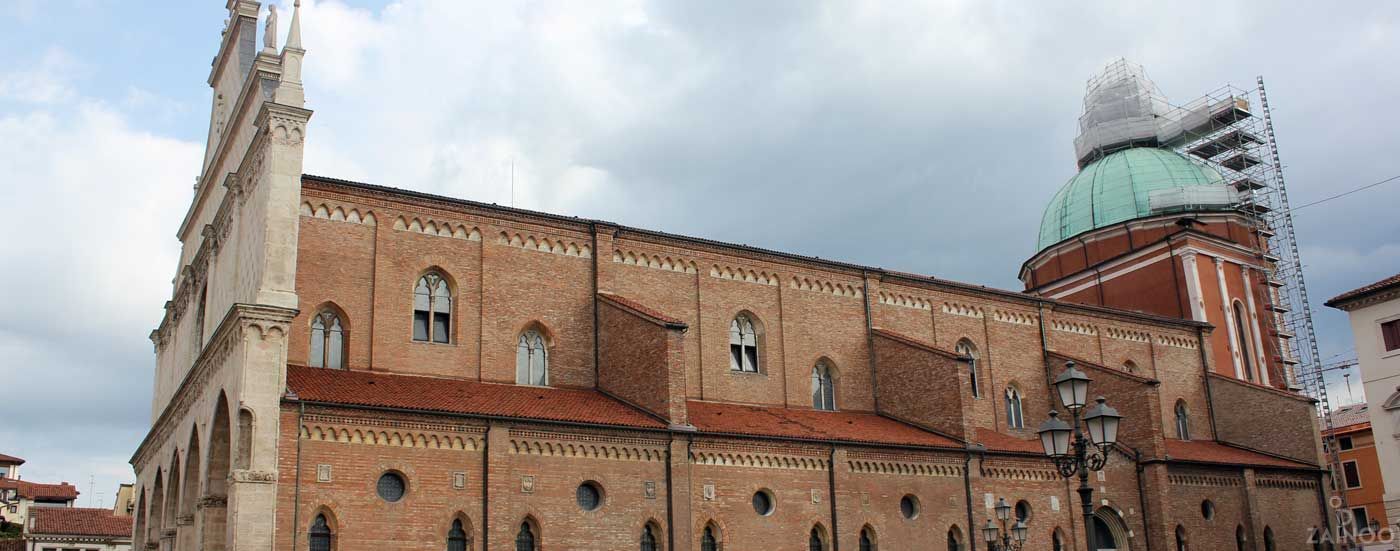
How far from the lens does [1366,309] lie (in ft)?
123

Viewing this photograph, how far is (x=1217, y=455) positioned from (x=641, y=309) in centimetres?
1894

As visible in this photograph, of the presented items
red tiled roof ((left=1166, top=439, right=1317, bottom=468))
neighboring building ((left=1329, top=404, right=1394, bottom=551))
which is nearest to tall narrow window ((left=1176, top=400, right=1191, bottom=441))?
red tiled roof ((left=1166, top=439, right=1317, bottom=468))

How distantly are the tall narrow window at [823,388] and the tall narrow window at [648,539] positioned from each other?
8.12 m

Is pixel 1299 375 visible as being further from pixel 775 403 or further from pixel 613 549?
pixel 613 549

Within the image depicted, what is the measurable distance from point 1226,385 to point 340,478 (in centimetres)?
2989

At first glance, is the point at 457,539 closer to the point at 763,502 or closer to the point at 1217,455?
the point at 763,502

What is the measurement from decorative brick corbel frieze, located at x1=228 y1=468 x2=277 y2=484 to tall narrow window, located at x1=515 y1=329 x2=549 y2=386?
743cm

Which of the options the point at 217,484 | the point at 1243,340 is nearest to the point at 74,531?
the point at 217,484

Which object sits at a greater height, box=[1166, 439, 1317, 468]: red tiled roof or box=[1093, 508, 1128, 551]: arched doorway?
box=[1166, 439, 1317, 468]: red tiled roof

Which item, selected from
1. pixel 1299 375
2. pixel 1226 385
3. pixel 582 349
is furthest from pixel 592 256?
pixel 1299 375

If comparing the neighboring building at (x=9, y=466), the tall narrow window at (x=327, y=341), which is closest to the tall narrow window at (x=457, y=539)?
the tall narrow window at (x=327, y=341)

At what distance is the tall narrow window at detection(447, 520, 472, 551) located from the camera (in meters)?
22.5

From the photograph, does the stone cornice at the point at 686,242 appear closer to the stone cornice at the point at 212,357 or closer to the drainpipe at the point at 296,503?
the stone cornice at the point at 212,357

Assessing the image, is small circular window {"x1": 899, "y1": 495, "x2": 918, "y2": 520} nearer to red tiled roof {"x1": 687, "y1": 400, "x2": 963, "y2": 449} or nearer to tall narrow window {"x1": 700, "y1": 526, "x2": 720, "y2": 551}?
red tiled roof {"x1": 687, "y1": 400, "x2": 963, "y2": 449}
